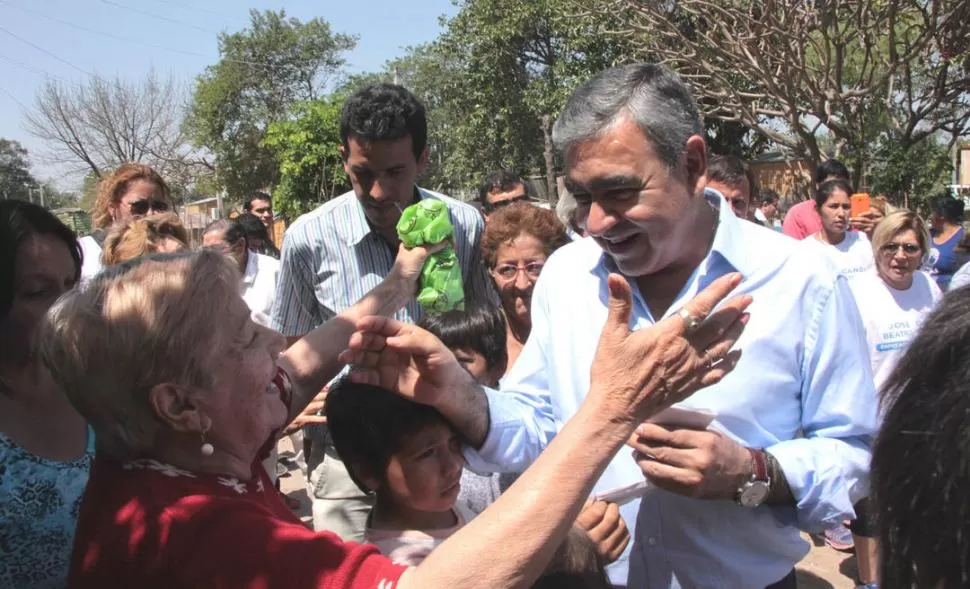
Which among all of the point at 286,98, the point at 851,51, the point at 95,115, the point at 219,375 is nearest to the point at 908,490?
the point at 219,375

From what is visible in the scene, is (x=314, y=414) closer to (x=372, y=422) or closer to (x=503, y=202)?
(x=372, y=422)

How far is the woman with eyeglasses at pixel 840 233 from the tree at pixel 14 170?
51.2 m

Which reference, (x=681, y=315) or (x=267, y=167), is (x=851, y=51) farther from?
(x=267, y=167)

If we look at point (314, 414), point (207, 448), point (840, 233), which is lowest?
point (314, 414)

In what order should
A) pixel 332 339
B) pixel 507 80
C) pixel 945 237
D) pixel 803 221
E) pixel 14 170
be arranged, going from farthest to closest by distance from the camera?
1. pixel 14 170
2. pixel 507 80
3. pixel 945 237
4. pixel 803 221
5. pixel 332 339

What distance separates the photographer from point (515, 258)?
3.12 m

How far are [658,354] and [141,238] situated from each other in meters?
3.04

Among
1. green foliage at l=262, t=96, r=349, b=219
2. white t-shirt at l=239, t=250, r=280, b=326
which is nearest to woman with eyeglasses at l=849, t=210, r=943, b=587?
white t-shirt at l=239, t=250, r=280, b=326

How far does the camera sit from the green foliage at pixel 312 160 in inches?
904

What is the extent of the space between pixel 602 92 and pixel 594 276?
Result: 48cm

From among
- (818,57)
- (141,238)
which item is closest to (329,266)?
(141,238)

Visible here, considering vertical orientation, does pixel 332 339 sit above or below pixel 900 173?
below

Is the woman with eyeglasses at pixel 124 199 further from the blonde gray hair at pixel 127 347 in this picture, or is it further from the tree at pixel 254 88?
the tree at pixel 254 88

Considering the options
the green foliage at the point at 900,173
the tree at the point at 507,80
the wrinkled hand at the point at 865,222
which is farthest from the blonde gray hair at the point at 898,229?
the tree at the point at 507,80
